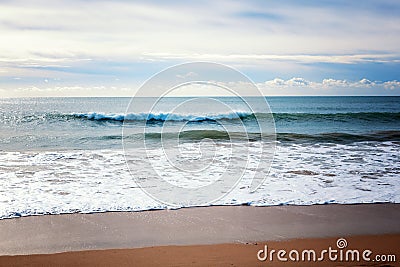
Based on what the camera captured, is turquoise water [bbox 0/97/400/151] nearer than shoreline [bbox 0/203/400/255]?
No

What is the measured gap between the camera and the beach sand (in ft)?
12.2

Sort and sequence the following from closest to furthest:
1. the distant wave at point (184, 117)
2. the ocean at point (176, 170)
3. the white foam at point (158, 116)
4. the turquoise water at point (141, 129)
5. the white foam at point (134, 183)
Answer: the white foam at point (134, 183), the ocean at point (176, 170), the turquoise water at point (141, 129), the distant wave at point (184, 117), the white foam at point (158, 116)

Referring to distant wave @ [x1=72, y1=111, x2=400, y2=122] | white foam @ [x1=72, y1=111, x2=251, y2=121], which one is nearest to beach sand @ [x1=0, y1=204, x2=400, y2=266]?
distant wave @ [x1=72, y1=111, x2=400, y2=122]

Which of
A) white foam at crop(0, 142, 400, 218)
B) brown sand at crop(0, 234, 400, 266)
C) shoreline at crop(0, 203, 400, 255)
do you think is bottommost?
brown sand at crop(0, 234, 400, 266)

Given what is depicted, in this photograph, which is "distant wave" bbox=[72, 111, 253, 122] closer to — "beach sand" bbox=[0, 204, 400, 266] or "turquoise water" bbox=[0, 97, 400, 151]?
"turquoise water" bbox=[0, 97, 400, 151]

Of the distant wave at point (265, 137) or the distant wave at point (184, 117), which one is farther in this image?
the distant wave at point (184, 117)

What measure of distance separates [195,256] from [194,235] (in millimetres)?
579

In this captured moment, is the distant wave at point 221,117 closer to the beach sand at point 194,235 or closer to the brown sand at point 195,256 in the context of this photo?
the beach sand at point 194,235

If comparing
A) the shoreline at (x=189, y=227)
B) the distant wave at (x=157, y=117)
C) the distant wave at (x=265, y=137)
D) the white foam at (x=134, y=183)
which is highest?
the distant wave at (x=157, y=117)

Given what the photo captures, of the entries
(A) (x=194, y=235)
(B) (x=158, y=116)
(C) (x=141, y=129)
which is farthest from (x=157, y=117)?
(A) (x=194, y=235)

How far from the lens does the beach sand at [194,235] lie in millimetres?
3727

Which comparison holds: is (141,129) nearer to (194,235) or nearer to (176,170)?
(176,170)

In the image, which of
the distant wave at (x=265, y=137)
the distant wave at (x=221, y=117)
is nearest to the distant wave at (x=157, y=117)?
the distant wave at (x=221, y=117)

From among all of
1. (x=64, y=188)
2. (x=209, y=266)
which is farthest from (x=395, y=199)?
(x=64, y=188)
